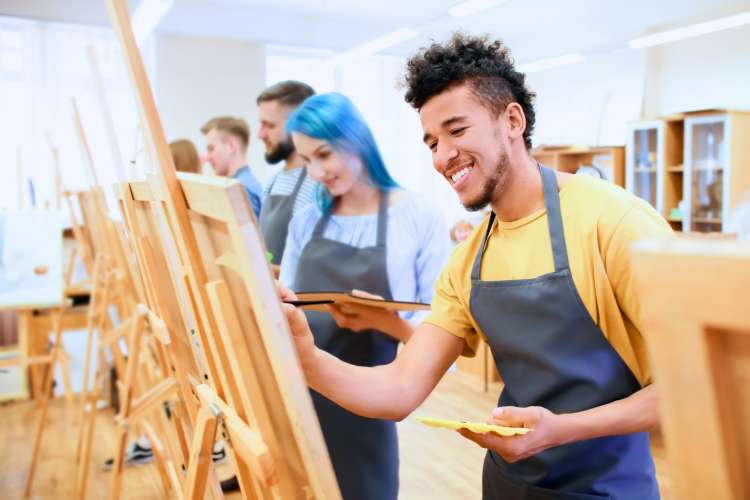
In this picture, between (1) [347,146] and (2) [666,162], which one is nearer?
(1) [347,146]

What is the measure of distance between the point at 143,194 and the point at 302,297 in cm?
42

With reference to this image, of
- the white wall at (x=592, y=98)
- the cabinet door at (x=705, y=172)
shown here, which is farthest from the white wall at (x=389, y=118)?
the cabinet door at (x=705, y=172)

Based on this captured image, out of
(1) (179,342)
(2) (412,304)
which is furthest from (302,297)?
(1) (179,342)

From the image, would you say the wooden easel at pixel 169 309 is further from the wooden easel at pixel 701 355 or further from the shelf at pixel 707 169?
the shelf at pixel 707 169

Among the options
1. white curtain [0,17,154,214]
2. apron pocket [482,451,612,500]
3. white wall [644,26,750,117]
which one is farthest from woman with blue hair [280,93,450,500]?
white wall [644,26,750,117]

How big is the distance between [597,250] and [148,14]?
6.06 m

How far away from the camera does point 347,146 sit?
6.51 ft

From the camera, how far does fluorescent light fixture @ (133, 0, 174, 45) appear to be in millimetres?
5824

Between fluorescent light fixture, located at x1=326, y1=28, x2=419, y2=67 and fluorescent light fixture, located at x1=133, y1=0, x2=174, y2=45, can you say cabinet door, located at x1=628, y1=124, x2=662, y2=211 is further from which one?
fluorescent light fixture, located at x1=133, y1=0, x2=174, y2=45

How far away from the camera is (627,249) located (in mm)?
Answer: 1094

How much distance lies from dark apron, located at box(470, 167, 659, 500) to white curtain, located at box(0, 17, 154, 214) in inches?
236

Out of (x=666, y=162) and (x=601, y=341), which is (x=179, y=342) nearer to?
(x=601, y=341)

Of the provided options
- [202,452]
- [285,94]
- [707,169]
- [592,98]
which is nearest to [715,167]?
[707,169]

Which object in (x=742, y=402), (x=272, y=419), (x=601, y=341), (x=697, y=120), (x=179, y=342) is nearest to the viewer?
(x=742, y=402)
